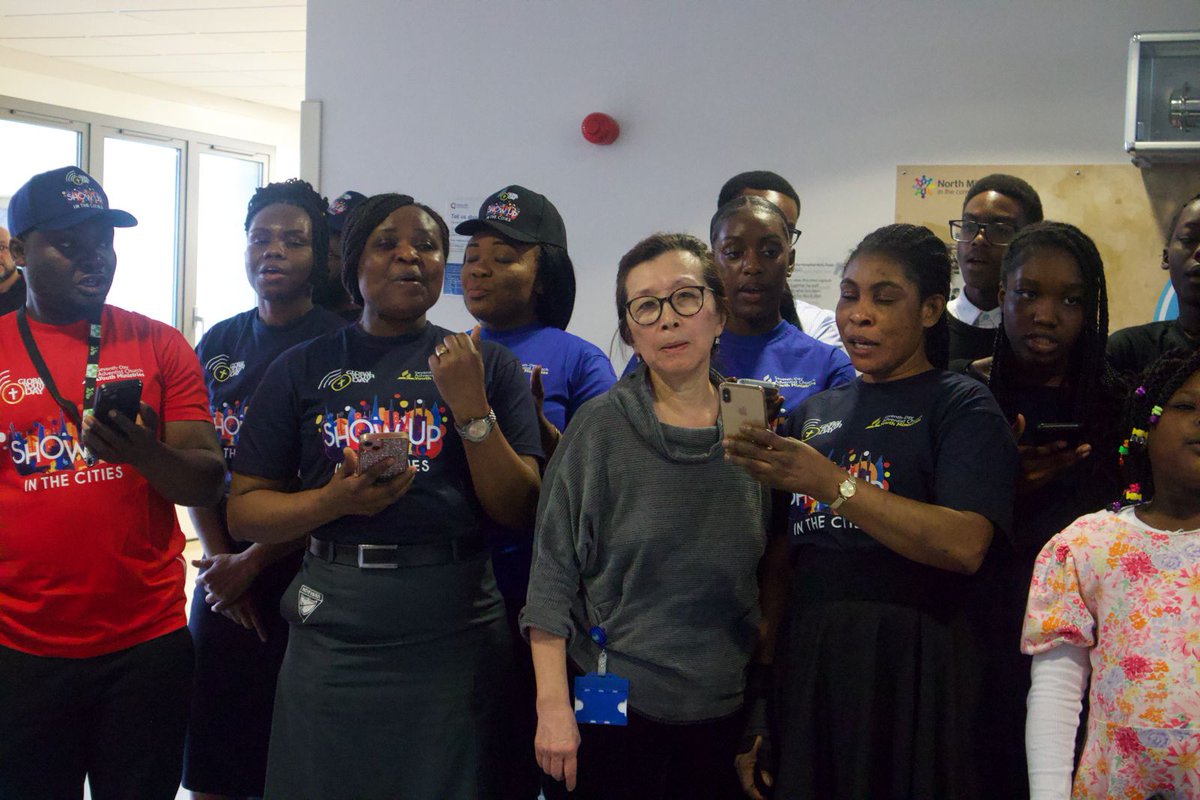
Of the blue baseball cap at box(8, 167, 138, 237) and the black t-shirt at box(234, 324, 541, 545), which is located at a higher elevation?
the blue baseball cap at box(8, 167, 138, 237)

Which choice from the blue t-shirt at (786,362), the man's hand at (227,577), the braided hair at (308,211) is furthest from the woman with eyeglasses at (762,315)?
the man's hand at (227,577)

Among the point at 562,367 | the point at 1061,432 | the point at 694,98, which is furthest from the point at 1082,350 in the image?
the point at 694,98

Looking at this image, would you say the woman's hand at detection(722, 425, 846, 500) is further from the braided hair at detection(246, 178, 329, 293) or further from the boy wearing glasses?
the braided hair at detection(246, 178, 329, 293)

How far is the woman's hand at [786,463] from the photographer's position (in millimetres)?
1577

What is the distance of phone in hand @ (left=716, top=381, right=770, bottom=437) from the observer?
1.59m

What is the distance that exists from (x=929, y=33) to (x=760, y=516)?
2821 mm

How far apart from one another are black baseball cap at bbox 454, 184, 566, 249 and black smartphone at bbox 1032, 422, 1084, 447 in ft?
4.15

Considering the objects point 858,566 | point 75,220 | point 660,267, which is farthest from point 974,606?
point 75,220

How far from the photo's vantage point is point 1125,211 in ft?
12.3

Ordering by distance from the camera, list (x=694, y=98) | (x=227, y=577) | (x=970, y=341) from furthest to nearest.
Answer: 1. (x=694, y=98)
2. (x=970, y=341)
3. (x=227, y=577)

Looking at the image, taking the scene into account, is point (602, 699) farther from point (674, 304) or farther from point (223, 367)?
point (223, 367)

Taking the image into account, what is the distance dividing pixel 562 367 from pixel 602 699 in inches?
36.3

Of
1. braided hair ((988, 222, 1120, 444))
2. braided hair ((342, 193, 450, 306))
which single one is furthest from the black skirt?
braided hair ((342, 193, 450, 306))

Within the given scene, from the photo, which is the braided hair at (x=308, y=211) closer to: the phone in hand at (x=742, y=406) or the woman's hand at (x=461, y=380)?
the woman's hand at (x=461, y=380)
